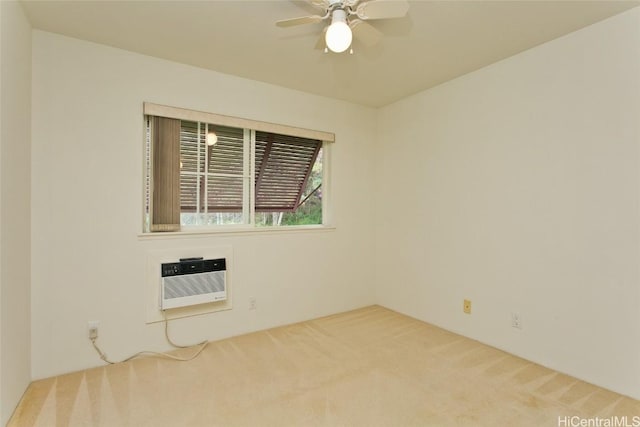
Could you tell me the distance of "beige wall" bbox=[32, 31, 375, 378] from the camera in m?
2.20

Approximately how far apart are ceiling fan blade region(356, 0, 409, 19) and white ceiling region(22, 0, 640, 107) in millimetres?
355

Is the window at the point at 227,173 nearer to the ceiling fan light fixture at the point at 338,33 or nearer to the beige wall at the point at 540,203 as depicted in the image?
the beige wall at the point at 540,203

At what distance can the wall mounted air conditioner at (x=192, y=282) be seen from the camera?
2.56 m

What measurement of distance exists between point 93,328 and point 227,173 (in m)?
1.60

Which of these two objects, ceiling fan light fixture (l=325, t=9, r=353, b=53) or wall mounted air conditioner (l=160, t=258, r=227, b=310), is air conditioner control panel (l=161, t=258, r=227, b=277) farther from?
ceiling fan light fixture (l=325, t=9, r=353, b=53)

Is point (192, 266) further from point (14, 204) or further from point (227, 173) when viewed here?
point (14, 204)

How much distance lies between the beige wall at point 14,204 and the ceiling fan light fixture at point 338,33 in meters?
1.65

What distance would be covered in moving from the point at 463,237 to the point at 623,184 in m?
1.18

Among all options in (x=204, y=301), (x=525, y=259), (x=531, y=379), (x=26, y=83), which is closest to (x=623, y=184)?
(x=525, y=259)

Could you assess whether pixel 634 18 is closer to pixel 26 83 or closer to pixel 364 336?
pixel 364 336

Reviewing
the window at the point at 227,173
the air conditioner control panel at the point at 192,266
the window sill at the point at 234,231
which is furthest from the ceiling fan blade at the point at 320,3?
the air conditioner control panel at the point at 192,266

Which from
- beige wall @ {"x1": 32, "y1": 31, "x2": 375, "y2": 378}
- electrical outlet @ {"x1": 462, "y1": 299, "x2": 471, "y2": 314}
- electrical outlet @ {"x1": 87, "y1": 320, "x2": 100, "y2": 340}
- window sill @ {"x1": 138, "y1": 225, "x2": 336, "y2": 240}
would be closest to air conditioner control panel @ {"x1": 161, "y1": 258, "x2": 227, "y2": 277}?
beige wall @ {"x1": 32, "y1": 31, "x2": 375, "y2": 378}

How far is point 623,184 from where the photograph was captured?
2014mm

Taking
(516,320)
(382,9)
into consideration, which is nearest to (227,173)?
(382,9)
